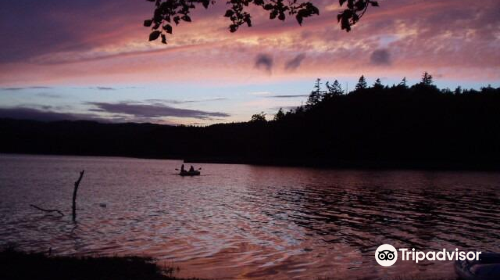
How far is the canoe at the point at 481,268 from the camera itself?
41.1 ft

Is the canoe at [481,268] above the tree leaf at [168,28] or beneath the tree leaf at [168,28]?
beneath

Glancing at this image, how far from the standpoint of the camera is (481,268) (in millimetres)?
12992

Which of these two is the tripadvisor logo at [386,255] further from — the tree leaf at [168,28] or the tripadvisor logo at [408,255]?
the tree leaf at [168,28]

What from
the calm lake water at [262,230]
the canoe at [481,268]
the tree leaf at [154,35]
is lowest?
the calm lake water at [262,230]

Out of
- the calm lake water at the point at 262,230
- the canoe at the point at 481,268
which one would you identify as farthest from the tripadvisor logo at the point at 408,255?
the canoe at the point at 481,268

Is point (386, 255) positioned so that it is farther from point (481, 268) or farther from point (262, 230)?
point (481, 268)

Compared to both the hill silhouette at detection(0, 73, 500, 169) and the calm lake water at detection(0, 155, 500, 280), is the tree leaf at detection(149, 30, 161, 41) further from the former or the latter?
the hill silhouette at detection(0, 73, 500, 169)

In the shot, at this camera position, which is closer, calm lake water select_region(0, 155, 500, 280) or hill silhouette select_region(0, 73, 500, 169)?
calm lake water select_region(0, 155, 500, 280)

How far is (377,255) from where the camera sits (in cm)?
2298

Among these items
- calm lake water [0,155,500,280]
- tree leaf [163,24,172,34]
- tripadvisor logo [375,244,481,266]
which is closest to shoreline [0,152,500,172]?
calm lake water [0,155,500,280]

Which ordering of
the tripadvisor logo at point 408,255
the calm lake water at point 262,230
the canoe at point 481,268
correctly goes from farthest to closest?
the tripadvisor logo at point 408,255 → the calm lake water at point 262,230 → the canoe at point 481,268

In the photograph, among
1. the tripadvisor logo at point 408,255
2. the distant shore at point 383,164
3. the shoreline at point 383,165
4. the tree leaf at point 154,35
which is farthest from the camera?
the distant shore at point 383,164

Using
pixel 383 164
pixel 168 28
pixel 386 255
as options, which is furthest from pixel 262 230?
pixel 383 164

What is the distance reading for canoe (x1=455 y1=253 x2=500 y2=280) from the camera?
12531 millimetres
